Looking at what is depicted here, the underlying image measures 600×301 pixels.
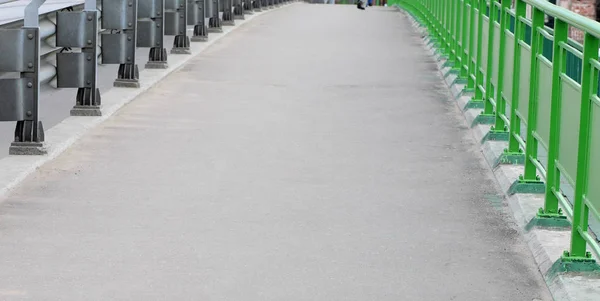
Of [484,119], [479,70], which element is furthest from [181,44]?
[484,119]

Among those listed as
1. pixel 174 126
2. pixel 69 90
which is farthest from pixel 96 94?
pixel 69 90

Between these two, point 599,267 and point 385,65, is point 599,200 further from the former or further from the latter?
point 385,65

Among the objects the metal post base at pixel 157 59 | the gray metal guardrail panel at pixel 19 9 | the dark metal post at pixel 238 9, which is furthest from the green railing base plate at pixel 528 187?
the dark metal post at pixel 238 9

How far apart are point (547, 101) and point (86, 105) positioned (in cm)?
489

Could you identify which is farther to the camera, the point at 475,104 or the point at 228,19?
the point at 228,19

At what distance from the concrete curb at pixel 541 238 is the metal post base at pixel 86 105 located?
3.03m

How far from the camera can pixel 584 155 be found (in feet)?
19.7

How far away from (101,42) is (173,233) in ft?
18.6

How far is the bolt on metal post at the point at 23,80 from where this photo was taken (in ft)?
28.9

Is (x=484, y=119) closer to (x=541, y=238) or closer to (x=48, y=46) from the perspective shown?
(x=48, y=46)

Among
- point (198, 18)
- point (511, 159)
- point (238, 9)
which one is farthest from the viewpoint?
point (238, 9)

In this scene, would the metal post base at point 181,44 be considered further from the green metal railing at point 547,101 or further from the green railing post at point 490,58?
the green railing post at point 490,58

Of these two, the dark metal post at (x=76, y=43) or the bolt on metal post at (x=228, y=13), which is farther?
the bolt on metal post at (x=228, y=13)

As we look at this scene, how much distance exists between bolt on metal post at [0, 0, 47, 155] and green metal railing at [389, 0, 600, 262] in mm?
3038
